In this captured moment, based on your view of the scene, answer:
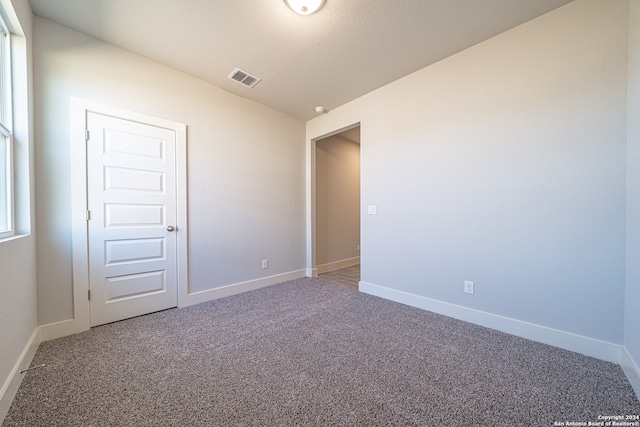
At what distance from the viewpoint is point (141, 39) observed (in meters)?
2.14

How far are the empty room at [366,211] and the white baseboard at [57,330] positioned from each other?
2 centimetres

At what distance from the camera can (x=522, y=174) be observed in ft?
6.51

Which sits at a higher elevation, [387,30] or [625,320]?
[387,30]

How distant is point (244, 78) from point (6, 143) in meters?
2.03

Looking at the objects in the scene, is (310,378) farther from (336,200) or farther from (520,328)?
(336,200)

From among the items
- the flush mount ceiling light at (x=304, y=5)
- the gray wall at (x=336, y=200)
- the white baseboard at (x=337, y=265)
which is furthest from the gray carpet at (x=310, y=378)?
the flush mount ceiling light at (x=304, y=5)

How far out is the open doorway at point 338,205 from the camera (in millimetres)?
4301

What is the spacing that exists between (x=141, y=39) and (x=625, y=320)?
4.46 meters

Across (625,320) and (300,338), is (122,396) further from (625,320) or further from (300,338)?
(625,320)

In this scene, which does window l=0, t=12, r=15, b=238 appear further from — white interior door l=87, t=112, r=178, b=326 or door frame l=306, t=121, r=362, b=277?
door frame l=306, t=121, r=362, b=277

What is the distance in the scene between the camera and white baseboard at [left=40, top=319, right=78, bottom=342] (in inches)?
75.7

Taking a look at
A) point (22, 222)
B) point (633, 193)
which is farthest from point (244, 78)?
point (633, 193)

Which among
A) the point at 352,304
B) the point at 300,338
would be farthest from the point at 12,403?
the point at 352,304

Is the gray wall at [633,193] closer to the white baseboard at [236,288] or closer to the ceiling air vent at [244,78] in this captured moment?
the ceiling air vent at [244,78]
